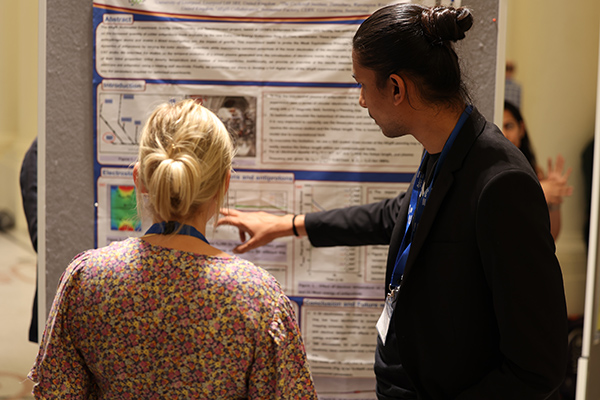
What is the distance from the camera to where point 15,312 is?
182 inches

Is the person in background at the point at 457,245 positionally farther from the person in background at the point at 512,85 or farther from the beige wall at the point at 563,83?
the beige wall at the point at 563,83

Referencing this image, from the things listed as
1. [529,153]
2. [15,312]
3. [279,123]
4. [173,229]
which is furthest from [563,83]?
[15,312]

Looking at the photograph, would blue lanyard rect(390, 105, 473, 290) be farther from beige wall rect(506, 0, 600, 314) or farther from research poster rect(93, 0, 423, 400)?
beige wall rect(506, 0, 600, 314)

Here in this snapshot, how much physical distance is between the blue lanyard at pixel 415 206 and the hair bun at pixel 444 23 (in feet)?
0.47

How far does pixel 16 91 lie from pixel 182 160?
21.3 ft

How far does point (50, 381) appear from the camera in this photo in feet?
3.19

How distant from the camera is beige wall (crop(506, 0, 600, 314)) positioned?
366cm

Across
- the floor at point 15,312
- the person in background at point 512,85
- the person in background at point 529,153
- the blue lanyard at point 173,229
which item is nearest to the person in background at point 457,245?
the blue lanyard at point 173,229

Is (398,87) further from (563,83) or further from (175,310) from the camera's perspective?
(563,83)

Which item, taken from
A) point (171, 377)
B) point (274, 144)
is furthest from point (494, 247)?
point (274, 144)

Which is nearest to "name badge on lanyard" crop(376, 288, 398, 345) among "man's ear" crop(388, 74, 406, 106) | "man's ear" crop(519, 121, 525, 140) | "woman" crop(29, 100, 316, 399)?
"woman" crop(29, 100, 316, 399)

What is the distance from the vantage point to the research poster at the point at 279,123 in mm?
1643

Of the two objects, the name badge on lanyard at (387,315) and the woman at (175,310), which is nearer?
the woman at (175,310)

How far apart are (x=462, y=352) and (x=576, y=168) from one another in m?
3.05
